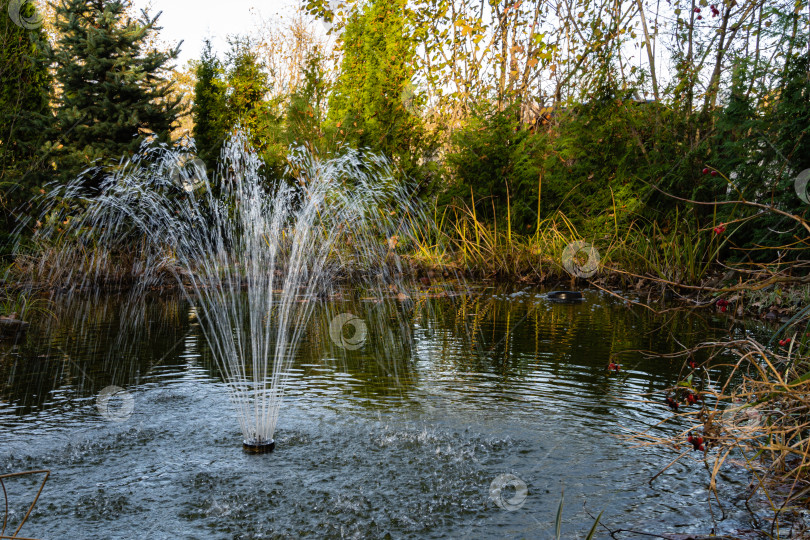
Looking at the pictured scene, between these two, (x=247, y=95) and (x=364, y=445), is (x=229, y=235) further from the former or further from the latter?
(x=364, y=445)

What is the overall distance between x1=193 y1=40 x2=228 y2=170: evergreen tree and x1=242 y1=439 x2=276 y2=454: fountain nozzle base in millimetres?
13676

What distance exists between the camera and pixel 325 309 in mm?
8461

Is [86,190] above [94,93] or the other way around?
the other way around

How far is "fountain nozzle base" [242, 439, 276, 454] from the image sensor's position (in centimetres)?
322

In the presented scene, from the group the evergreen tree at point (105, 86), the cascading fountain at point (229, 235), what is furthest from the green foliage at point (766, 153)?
the evergreen tree at point (105, 86)

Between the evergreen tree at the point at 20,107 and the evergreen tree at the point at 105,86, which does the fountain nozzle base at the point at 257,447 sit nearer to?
the evergreen tree at the point at 105,86

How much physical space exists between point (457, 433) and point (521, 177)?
932cm

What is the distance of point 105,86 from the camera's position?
11.7 meters

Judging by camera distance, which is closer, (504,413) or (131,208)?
(504,413)

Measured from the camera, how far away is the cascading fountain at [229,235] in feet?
33.7

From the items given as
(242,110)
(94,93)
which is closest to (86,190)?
(94,93)

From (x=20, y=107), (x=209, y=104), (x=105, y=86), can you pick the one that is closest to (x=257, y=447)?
(x=105, y=86)

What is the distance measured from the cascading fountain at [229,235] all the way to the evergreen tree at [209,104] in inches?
112

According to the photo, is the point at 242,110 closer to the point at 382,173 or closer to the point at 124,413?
the point at 382,173
